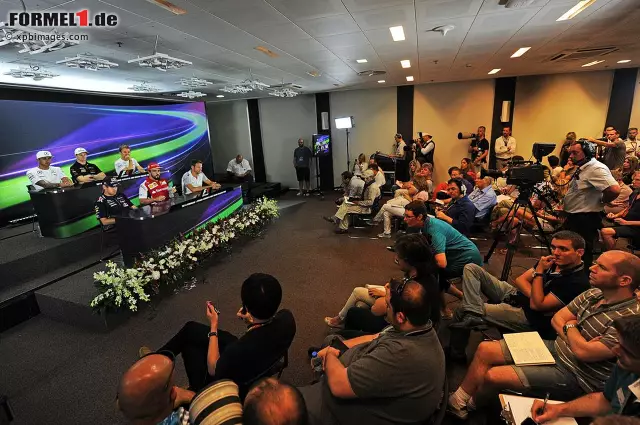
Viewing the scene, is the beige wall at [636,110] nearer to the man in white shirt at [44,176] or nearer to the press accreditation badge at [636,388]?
the press accreditation badge at [636,388]

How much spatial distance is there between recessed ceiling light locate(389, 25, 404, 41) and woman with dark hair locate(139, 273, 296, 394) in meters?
3.15

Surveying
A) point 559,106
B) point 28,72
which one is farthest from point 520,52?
point 28,72

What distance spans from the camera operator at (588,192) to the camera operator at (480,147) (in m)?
5.05

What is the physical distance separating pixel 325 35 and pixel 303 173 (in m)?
6.18

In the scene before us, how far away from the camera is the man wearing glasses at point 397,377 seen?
50.3 inches

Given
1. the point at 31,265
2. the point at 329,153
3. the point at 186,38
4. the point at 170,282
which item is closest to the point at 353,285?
the point at 170,282

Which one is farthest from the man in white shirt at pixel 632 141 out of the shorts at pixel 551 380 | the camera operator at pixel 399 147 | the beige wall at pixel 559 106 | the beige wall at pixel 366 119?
the shorts at pixel 551 380

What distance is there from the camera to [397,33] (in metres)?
3.63

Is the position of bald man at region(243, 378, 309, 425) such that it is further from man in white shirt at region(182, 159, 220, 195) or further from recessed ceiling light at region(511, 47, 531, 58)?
recessed ceiling light at region(511, 47, 531, 58)

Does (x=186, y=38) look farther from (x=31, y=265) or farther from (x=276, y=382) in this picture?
(x=276, y=382)

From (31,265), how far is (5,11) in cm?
285

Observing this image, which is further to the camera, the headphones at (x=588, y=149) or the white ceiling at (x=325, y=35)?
the headphones at (x=588, y=149)

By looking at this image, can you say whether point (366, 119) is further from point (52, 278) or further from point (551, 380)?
point (551, 380)

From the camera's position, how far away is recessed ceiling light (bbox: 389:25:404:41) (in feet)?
11.3
